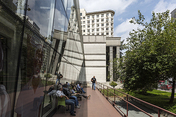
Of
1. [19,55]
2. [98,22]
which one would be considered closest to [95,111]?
[19,55]

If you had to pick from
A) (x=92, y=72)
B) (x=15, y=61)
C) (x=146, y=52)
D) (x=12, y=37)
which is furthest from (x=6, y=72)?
(x=92, y=72)

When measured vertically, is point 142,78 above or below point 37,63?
below

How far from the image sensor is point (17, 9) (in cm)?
200

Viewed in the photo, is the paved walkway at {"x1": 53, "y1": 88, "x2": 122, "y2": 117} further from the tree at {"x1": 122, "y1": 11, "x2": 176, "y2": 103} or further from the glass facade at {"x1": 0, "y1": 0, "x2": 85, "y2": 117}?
the tree at {"x1": 122, "y1": 11, "x2": 176, "y2": 103}

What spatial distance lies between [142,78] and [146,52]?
8.11 ft

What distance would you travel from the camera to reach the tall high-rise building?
240 feet

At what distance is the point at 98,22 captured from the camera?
7606 centimetres

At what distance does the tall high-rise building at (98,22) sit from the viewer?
7319cm

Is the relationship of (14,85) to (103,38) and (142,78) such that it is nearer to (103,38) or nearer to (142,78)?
(142,78)

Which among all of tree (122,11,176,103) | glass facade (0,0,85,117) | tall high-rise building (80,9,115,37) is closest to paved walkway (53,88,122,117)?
glass facade (0,0,85,117)

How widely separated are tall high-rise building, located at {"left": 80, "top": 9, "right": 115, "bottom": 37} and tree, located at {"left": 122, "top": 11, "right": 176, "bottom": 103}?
61.9 meters

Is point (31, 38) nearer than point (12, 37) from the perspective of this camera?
No

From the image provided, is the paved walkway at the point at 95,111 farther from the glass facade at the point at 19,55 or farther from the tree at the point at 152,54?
the tree at the point at 152,54

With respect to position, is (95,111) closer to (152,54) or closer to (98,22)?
(152,54)
